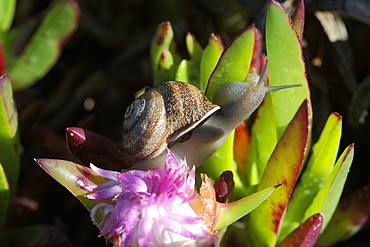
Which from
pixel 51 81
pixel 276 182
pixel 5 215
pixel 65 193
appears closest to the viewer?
pixel 276 182

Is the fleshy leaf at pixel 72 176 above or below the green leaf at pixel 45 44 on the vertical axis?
below

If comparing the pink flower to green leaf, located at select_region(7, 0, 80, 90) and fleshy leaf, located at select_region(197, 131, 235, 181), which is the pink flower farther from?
green leaf, located at select_region(7, 0, 80, 90)

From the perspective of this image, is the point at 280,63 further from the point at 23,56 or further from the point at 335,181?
the point at 23,56

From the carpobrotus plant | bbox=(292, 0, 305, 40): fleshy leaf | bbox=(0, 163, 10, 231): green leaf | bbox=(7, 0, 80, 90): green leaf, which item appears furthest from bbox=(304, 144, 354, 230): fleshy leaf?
bbox=(7, 0, 80, 90): green leaf

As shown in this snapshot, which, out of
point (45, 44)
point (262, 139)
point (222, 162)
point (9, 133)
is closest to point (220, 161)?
point (222, 162)

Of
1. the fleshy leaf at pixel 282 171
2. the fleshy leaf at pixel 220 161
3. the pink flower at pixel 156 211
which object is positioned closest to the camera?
the pink flower at pixel 156 211

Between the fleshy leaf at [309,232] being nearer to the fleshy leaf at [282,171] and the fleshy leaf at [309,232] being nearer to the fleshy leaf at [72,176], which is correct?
the fleshy leaf at [282,171]

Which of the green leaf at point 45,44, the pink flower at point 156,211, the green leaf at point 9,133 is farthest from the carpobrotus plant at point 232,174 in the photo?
the green leaf at point 45,44

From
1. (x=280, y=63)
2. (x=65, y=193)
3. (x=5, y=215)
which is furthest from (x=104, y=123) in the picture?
(x=280, y=63)
